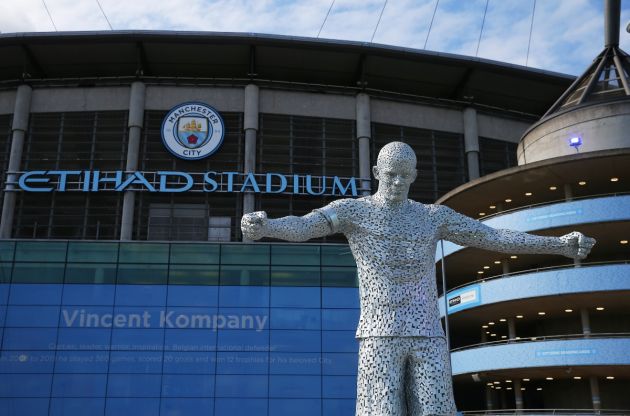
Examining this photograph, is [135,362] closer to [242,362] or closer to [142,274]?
[142,274]

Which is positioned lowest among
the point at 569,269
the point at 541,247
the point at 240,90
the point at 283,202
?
the point at 541,247

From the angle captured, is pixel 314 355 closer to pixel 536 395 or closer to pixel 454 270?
pixel 454 270

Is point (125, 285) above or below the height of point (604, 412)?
above

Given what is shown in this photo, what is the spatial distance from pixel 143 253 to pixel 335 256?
28.5 ft

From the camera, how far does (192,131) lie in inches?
1644

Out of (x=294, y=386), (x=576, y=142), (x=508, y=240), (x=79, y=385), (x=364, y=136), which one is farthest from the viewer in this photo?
(x=364, y=136)

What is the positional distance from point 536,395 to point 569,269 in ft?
49.2

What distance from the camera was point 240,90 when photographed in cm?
4269

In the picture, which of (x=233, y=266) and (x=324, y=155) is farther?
(x=324, y=155)

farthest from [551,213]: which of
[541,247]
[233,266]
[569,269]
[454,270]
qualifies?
[541,247]

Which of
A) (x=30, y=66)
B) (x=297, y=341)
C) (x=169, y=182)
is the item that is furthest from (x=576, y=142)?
(x=30, y=66)

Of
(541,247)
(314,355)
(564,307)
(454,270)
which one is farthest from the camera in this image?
(454,270)

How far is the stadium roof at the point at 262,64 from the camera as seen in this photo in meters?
40.5

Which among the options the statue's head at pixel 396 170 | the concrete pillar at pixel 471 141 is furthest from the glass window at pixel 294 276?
the statue's head at pixel 396 170
